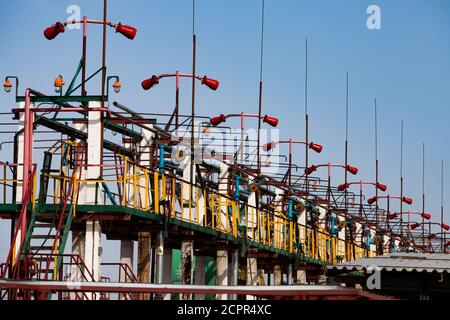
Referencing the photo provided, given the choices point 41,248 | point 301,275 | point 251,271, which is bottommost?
point 301,275

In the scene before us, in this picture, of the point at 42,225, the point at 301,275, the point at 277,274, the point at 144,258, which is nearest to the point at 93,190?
the point at 42,225

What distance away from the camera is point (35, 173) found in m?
35.4

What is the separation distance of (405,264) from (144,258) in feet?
34.6

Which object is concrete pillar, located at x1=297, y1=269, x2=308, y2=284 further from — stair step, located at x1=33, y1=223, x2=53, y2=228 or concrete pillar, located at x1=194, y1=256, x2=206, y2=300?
stair step, located at x1=33, y1=223, x2=53, y2=228

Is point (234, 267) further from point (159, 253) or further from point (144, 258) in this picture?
point (159, 253)

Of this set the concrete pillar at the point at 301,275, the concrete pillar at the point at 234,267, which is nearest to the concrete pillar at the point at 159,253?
the concrete pillar at the point at 234,267

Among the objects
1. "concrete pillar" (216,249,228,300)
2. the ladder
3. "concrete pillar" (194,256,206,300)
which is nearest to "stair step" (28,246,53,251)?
the ladder

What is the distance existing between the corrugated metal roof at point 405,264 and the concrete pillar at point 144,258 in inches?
318

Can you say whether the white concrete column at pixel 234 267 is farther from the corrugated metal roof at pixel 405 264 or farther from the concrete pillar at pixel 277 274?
the corrugated metal roof at pixel 405 264

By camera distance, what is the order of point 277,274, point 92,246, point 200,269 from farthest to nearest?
point 277,274, point 200,269, point 92,246

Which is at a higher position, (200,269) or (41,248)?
(41,248)

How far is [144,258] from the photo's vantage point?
41.1m
